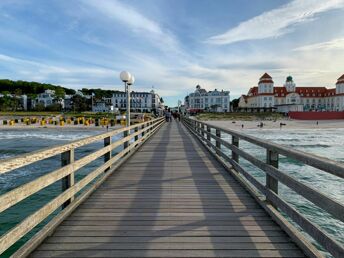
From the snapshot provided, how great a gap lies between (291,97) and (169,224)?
415 feet

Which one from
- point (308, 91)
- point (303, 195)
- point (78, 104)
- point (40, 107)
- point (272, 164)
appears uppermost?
point (308, 91)

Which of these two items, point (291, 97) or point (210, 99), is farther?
point (210, 99)

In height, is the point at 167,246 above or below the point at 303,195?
below

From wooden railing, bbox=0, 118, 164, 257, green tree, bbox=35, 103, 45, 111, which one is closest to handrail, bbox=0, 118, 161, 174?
wooden railing, bbox=0, 118, 164, 257

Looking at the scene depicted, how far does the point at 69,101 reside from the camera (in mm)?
144000

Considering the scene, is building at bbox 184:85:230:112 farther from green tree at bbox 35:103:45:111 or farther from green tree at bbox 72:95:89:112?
green tree at bbox 35:103:45:111

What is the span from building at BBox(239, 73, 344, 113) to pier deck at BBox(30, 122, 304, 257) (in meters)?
113

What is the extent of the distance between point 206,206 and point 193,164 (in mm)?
3561

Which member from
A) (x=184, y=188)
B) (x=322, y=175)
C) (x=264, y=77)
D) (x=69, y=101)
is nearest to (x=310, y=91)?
(x=264, y=77)

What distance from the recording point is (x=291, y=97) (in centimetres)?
11956

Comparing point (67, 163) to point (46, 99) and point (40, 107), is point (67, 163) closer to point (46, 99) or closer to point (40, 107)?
point (40, 107)

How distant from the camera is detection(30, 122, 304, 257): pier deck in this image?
2.95 metres

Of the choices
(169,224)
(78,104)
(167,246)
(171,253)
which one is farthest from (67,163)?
(78,104)

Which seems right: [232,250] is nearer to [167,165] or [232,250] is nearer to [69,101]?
[167,165]
